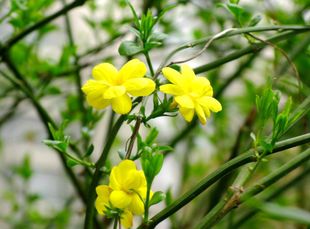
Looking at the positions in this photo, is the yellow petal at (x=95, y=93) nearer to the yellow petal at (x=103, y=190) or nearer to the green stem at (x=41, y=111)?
the yellow petal at (x=103, y=190)

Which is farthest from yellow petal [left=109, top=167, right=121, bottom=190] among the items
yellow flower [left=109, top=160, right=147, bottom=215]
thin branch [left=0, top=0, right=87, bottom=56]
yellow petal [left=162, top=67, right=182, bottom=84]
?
thin branch [left=0, top=0, right=87, bottom=56]

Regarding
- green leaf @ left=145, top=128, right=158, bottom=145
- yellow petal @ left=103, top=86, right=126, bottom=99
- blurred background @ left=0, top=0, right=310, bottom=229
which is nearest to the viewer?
yellow petal @ left=103, top=86, right=126, bottom=99

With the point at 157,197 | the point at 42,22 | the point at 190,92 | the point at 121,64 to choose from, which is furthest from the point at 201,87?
the point at 121,64

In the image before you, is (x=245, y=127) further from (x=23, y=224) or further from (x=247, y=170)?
(x=23, y=224)

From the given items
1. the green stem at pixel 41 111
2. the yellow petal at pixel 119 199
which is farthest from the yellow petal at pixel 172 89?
the green stem at pixel 41 111

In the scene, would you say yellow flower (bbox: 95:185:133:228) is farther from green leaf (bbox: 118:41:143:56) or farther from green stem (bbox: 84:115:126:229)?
green leaf (bbox: 118:41:143:56)

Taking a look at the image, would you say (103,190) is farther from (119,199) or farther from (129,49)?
(129,49)
